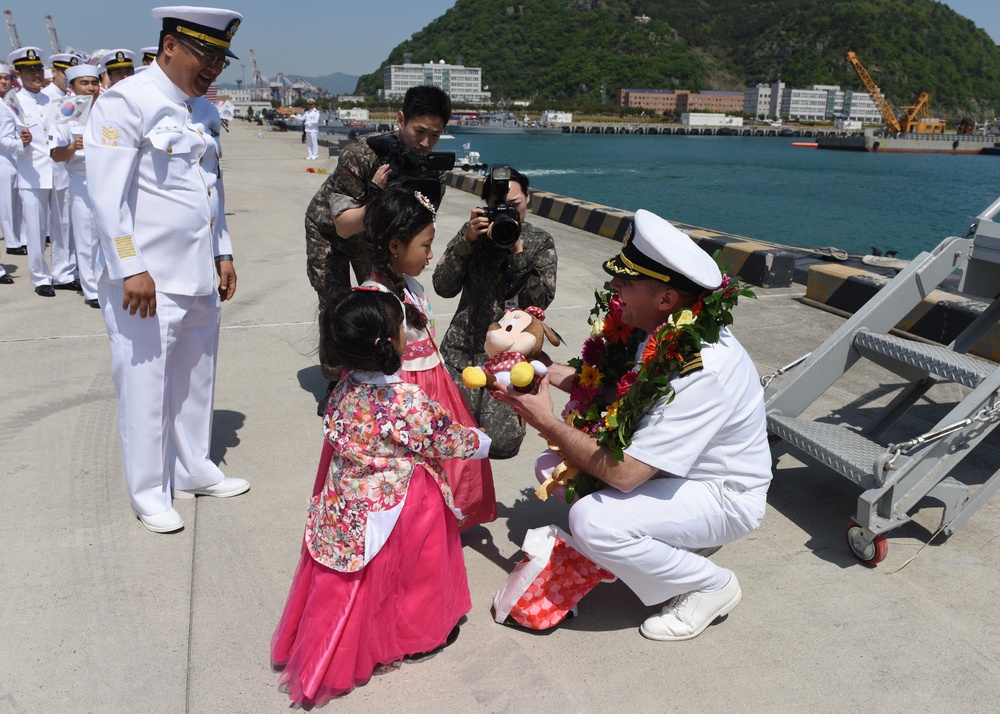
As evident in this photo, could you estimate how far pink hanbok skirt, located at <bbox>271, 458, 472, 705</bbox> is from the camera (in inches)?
90.0

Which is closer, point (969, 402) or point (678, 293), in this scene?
point (678, 293)

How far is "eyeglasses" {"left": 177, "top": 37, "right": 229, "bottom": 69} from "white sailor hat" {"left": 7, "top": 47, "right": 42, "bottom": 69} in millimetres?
6199

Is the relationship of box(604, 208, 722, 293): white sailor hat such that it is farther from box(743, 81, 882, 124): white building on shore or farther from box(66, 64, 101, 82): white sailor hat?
box(743, 81, 882, 124): white building on shore

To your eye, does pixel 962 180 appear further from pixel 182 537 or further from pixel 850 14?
pixel 850 14

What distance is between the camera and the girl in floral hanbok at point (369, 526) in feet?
7.48

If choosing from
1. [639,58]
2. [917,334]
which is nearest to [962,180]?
[917,334]

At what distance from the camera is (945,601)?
9.29 ft

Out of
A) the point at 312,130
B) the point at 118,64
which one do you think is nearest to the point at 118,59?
the point at 118,64

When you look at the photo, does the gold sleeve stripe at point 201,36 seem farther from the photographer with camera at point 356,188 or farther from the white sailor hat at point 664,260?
the white sailor hat at point 664,260

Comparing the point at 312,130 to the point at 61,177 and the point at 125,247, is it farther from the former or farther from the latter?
the point at 125,247

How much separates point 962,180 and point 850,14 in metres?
118

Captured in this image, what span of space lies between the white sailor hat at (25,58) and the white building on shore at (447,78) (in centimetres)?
15118

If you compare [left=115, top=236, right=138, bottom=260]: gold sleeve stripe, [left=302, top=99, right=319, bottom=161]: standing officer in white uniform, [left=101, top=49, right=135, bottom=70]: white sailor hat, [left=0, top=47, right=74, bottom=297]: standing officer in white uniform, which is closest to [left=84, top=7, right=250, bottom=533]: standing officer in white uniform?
[left=115, top=236, right=138, bottom=260]: gold sleeve stripe

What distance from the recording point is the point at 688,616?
263 centimetres
